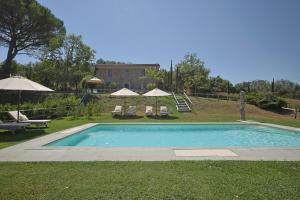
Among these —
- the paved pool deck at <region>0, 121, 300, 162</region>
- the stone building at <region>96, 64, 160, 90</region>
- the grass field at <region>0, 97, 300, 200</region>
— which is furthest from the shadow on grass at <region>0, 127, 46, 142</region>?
the stone building at <region>96, 64, 160, 90</region>

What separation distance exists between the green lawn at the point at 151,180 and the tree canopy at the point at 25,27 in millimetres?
27436

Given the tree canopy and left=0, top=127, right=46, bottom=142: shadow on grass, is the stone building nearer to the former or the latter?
the tree canopy

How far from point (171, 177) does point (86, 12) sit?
63.1ft

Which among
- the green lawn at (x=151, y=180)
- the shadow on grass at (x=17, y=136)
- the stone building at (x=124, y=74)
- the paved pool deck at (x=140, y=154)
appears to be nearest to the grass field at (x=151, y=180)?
the green lawn at (x=151, y=180)

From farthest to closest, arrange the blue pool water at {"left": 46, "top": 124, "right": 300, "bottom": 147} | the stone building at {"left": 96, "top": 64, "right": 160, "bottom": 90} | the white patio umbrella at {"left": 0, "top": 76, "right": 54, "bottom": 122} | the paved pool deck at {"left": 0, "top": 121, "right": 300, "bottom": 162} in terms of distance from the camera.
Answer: the stone building at {"left": 96, "top": 64, "right": 160, "bottom": 90}, the blue pool water at {"left": 46, "top": 124, "right": 300, "bottom": 147}, the white patio umbrella at {"left": 0, "top": 76, "right": 54, "bottom": 122}, the paved pool deck at {"left": 0, "top": 121, "right": 300, "bottom": 162}

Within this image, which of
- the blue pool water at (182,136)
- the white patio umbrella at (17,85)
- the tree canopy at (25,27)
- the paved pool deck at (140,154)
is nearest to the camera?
the paved pool deck at (140,154)

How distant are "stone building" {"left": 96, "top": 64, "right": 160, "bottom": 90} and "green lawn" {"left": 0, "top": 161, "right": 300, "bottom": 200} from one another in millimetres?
42159

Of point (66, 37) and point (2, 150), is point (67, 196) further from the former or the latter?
point (66, 37)

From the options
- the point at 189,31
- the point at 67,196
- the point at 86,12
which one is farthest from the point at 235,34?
the point at 67,196

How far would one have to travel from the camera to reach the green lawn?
386 centimetres

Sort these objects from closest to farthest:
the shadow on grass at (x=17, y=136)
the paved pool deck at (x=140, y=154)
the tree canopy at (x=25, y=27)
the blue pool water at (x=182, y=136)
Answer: the paved pool deck at (x=140, y=154) → the shadow on grass at (x=17, y=136) → the blue pool water at (x=182, y=136) → the tree canopy at (x=25, y=27)

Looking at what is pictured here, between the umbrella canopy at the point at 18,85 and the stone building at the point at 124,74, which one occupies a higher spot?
the stone building at the point at 124,74

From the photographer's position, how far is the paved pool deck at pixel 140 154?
632 centimetres

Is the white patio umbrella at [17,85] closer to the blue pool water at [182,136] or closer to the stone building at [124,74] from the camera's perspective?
the blue pool water at [182,136]
